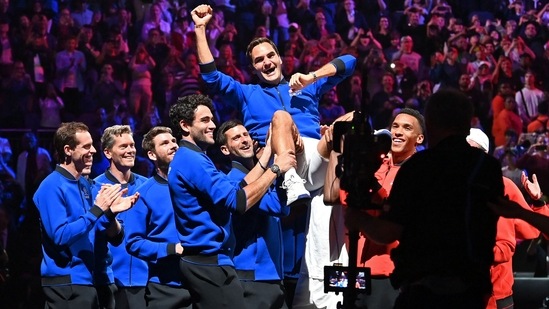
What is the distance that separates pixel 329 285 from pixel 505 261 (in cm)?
129

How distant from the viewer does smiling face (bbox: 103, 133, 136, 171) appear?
793 centimetres

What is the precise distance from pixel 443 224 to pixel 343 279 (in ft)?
3.25

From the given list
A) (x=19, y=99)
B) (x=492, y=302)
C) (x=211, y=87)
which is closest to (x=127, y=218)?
(x=211, y=87)

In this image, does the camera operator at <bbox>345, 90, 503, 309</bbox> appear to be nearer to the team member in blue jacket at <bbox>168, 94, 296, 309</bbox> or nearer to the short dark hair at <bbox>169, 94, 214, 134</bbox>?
the team member in blue jacket at <bbox>168, 94, 296, 309</bbox>

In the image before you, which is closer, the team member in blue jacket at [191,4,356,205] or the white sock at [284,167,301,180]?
the white sock at [284,167,301,180]

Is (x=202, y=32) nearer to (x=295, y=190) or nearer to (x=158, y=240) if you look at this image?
(x=158, y=240)

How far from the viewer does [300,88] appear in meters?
6.57

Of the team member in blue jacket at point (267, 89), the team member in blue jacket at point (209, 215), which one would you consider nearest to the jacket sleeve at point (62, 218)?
the team member in blue jacket at point (209, 215)

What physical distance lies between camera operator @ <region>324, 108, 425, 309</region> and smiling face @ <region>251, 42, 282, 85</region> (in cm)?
123

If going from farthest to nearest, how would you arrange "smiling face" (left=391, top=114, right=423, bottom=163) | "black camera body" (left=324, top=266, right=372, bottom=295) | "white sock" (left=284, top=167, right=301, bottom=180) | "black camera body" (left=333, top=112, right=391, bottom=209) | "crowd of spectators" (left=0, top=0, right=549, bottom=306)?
"crowd of spectators" (left=0, top=0, right=549, bottom=306) → "white sock" (left=284, top=167, right=301, bottom=180) → "smiling face" (left=391, top=114, right=423, bottom=163) → "black camera body" (left=324, top=266, right=372, bottom=295) → "black camera body" (left=333, top=112, right=391, bottom=209)

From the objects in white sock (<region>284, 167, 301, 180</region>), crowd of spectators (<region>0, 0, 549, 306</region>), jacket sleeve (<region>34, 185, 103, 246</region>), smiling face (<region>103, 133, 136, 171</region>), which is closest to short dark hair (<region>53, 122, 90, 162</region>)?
jacket sleeve (<region>34, 185, 103, 246</region>)

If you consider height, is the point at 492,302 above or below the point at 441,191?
below

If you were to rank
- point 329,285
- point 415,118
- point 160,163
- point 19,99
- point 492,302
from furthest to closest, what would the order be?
point 19,99 < point 160,163 < point 415,118 < point 492,302 < point 329,285

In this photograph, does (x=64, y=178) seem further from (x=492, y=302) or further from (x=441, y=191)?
(x=441, y=191)
